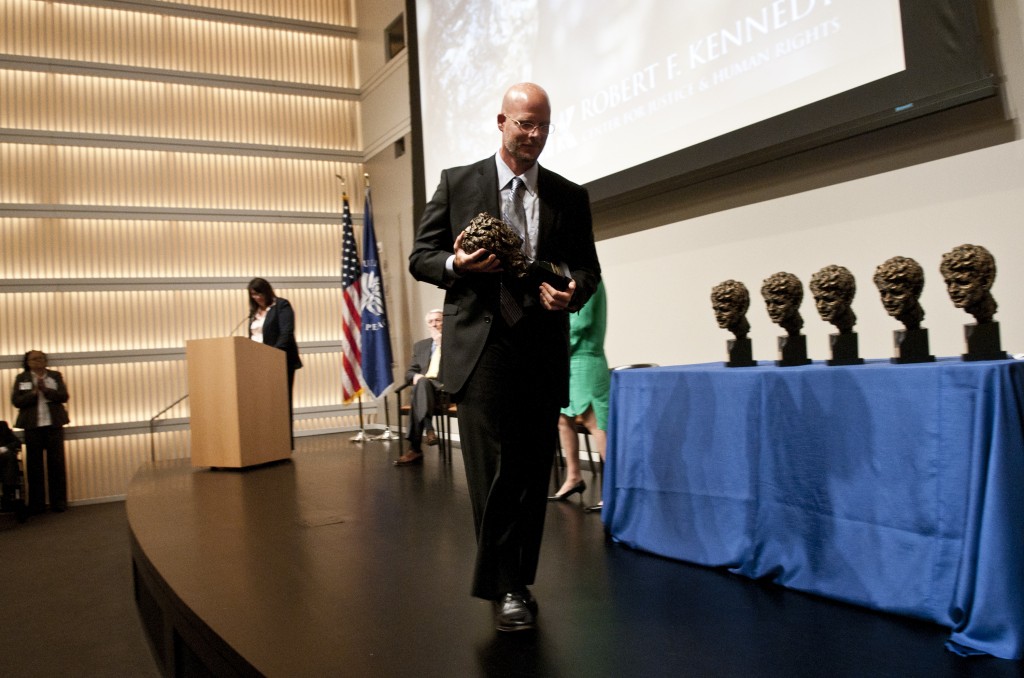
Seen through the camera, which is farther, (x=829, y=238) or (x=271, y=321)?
(x=271, y=321)

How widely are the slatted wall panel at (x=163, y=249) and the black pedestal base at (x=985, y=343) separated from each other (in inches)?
336

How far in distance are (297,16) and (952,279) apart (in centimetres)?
955

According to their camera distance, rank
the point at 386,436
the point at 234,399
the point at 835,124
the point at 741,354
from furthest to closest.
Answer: the point at 386,436
the point at 234,399
the point at 835,124
the point at 741,354

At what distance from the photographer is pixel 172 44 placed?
930 centimetres

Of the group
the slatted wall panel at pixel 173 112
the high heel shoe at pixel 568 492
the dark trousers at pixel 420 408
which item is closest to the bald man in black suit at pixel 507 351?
the high heel shoe at pixel 568 492

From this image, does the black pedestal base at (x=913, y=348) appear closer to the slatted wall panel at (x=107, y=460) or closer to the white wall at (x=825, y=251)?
the white wall at (x=825, y=251)

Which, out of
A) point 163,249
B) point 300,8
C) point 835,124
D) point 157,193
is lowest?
point 835,124

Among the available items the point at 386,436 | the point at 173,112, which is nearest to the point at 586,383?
the point at 386,436

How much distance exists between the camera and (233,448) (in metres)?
6.15

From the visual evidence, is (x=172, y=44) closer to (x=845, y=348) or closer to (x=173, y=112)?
(x=173, y=112)

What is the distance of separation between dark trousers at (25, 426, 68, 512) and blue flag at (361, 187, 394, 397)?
3.04 meters

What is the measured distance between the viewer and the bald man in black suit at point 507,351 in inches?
86.0

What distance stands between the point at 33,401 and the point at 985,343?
26.0 feet

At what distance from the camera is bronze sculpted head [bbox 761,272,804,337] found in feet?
9.03
